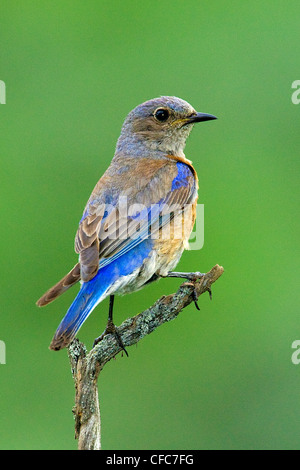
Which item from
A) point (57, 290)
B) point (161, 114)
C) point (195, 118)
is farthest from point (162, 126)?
point (57, 290)

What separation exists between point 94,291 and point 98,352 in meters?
0.47

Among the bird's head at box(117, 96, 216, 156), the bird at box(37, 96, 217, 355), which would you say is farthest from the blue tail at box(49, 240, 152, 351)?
the bird's head at box(117, 96, 216, 156)

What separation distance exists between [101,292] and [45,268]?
440 cm

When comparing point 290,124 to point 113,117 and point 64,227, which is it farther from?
point 64,227

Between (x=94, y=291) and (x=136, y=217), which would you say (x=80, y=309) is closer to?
(x=94, y=291)

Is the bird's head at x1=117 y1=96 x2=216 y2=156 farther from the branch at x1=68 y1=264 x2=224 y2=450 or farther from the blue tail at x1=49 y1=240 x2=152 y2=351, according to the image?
the branch at x1=68 y1=264 x2=224 y2=450

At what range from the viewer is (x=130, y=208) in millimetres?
8180

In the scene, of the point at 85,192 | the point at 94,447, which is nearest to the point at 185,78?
the point at 85,192

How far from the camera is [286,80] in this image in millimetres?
13398

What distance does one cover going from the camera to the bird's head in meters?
9.29

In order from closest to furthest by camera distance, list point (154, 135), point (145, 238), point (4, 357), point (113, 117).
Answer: point (145, 238), point (154, 135), point (4, 357), point (113, 117)

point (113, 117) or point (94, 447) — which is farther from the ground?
point (113, 117)

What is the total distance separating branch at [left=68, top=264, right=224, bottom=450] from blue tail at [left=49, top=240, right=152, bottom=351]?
0.23 m

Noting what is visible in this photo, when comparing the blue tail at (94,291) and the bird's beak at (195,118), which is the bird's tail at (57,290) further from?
the bird's beak at (195,118)
